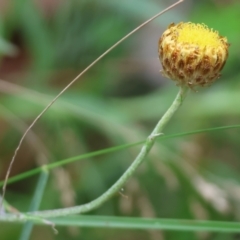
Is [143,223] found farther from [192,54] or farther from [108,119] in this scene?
[108,119]

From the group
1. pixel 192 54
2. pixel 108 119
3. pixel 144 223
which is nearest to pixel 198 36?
pixel 192 54

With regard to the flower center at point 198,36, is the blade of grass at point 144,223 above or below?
below

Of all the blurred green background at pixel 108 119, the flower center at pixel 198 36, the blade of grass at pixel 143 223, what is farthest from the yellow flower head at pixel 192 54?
the blurred green background at pixel 108 119

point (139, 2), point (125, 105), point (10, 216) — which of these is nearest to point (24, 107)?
point (125, 105)

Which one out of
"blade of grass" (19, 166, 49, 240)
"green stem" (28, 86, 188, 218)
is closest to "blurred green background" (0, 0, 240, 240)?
"blade of grass" (19, 166, 49, 240)

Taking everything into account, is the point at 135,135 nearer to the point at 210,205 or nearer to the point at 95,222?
the point at 210,205

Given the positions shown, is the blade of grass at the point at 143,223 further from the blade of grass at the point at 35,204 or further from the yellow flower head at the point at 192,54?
the yellow flower head at the point at 192,54
